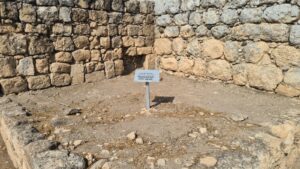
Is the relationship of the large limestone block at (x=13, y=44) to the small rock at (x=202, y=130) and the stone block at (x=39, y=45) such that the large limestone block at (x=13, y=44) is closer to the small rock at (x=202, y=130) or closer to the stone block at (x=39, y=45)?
the stone block at (x=39, y=45)

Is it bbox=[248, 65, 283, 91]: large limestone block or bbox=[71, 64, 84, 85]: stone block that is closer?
bbox=[248, 65, 283, 91]: large limestone block

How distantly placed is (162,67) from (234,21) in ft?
6.16

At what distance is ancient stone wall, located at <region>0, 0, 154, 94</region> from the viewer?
12.6 ft

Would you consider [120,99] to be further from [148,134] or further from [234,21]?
[234,21]

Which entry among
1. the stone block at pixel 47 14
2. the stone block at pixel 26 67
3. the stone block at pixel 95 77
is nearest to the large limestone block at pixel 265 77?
the stone block at pixel 95 77

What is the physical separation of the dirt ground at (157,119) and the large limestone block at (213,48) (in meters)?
0.49

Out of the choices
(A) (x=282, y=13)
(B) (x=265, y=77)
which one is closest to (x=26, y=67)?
(B) (x=265, y=77)

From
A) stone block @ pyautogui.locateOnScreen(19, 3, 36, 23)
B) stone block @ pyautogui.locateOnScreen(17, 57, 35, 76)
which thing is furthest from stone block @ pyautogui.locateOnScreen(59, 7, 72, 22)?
stone block @ pyautogui.locateOnScreen(17, 57, 35, 76)

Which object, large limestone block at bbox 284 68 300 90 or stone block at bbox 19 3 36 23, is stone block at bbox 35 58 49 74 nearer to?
stone block at bbox 19 3 36 23

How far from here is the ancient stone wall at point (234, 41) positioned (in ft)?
11.7

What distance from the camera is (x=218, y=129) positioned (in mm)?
2699

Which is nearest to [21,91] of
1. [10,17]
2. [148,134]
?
[10,17]

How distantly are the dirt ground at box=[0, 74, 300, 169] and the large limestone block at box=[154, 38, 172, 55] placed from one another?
1.03m

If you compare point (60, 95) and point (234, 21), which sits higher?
point (234, 21)
